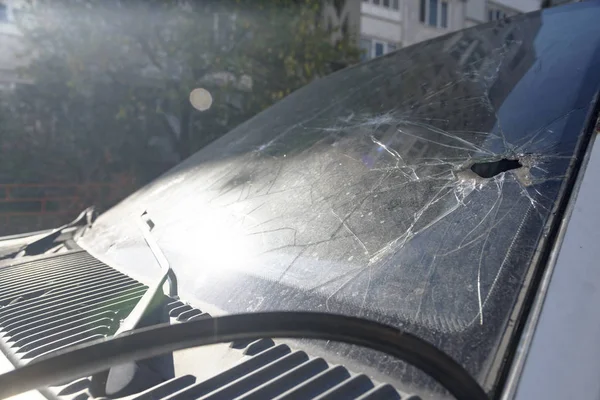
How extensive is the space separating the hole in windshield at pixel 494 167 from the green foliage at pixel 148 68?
11186 millimetres

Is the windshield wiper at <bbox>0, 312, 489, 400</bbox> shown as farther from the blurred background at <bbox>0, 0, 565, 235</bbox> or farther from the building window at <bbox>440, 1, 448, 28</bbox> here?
the building window at <bbox>440, 1, 448, 28</bbox>

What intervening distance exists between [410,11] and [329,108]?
21.2m

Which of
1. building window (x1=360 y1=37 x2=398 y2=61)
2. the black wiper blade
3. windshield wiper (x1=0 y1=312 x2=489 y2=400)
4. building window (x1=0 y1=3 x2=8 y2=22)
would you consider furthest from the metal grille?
building window (x1=360 y1=37 x2=398 y2=61)

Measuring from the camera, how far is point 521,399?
2.96 ft

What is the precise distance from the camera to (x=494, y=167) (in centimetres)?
153

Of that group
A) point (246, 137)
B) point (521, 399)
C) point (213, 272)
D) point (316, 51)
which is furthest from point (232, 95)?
point (521, 399)

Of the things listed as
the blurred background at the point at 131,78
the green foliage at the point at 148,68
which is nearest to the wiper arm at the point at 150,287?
the blurred background at the point at 131,78

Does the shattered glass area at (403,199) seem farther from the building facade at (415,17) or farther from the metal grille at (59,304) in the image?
the building facade at (415,17)

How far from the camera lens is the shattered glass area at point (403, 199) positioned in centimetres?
121

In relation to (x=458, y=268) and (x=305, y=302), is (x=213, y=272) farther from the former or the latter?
(x=458, y=268)

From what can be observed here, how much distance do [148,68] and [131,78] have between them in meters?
0.77

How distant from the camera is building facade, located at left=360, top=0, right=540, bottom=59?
20.9 metres

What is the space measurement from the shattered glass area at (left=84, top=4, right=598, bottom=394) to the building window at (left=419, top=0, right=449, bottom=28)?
21.6 metres

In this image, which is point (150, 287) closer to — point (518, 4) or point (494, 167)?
point (494, 167)
